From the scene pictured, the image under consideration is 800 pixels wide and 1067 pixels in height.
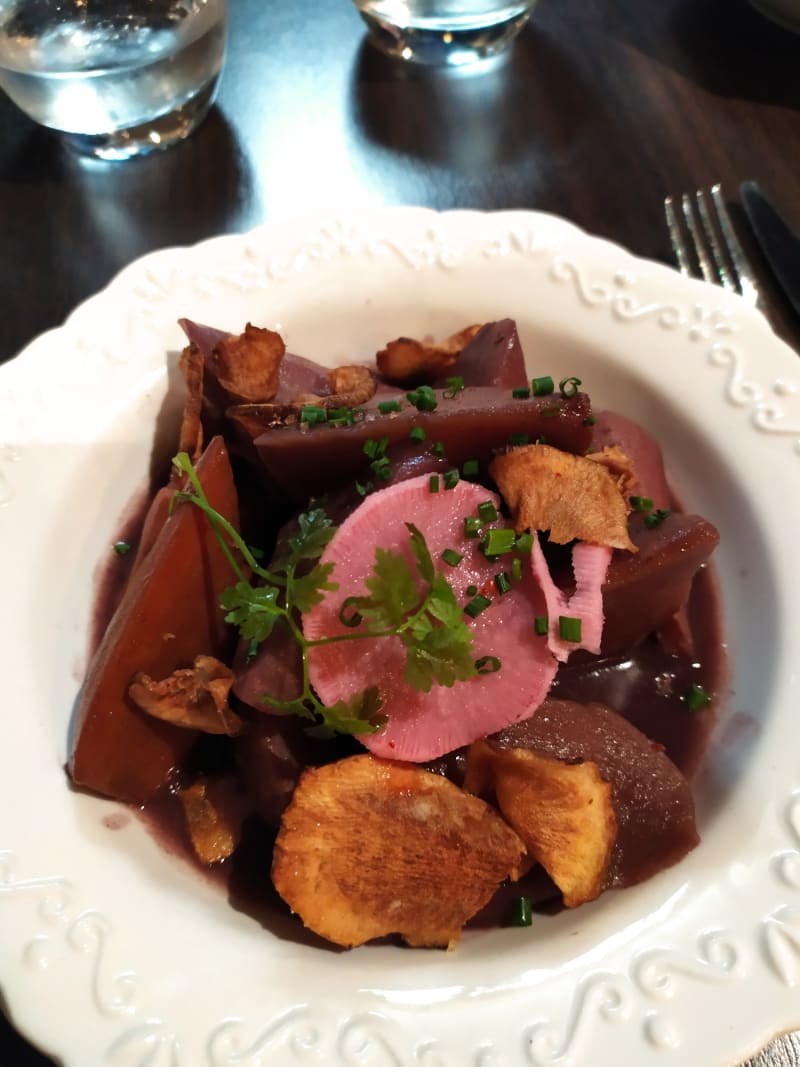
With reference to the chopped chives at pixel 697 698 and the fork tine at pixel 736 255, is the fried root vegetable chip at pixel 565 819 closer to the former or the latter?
the chopped chives at pixel 697 698

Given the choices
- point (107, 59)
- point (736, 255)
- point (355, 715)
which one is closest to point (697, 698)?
point (355, 715)

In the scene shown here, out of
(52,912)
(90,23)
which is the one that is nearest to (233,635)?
(52,912)

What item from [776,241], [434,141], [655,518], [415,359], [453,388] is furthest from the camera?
[434,141]

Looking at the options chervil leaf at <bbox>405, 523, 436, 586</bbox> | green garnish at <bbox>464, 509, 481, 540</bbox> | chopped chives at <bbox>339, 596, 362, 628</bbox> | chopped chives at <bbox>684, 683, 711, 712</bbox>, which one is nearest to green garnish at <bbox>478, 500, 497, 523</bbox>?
green garnish at <bbox>464, 509, 481, 540</bbox>

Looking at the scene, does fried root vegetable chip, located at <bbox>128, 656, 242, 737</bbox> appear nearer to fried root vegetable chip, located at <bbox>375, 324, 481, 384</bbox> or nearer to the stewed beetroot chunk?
the stewed beetroot chunk

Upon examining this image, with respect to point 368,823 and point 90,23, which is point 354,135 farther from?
point 368,823

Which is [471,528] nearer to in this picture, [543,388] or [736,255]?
[543,388]

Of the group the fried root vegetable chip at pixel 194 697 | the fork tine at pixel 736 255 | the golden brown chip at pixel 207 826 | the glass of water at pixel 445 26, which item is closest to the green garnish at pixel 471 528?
the fried root vegetable chip at pixel 194 697
